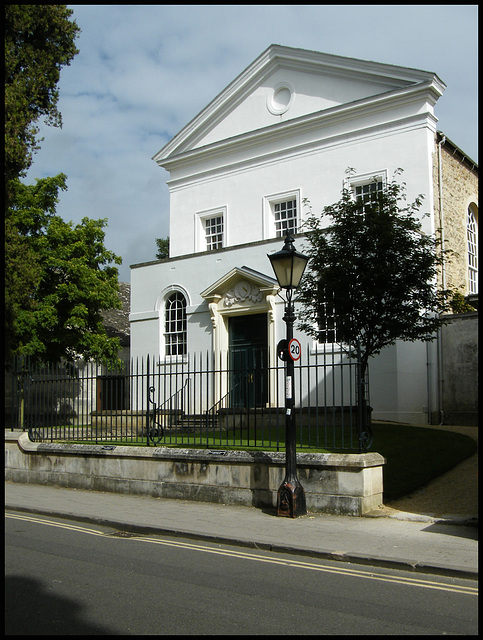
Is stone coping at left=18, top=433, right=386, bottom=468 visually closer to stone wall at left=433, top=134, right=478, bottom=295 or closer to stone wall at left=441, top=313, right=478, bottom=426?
stone wall at left=441, top=313, right=478, bottom=426

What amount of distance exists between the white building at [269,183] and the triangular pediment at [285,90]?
0.15 ft

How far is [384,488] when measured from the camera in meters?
11.3

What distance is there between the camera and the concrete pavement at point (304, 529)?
7.66 meters

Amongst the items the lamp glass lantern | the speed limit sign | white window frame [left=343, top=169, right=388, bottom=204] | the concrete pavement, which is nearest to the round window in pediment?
white window frame [left=343, top=169, right=388, bottom=204]

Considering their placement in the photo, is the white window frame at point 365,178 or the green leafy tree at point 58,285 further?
the green leafy tree at point 58,285

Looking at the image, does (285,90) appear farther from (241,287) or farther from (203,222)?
(241,287)

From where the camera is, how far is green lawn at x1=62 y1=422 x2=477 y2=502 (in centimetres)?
1173

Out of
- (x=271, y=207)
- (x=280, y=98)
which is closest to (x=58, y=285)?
(x=271, y=207)

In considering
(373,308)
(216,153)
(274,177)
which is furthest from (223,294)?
(373,308)

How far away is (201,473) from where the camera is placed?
38.9 feet

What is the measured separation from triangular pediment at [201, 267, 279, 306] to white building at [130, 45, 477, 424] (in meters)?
0.04

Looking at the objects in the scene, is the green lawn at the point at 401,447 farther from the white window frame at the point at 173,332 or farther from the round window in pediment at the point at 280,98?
the round window in pediment at the point at 280,98

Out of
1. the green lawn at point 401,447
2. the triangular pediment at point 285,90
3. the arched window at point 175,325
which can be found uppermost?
the triangular pediment at point 285,90

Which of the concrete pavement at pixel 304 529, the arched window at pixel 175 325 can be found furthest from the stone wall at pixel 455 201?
the concrete pavement at pixel 304 529
